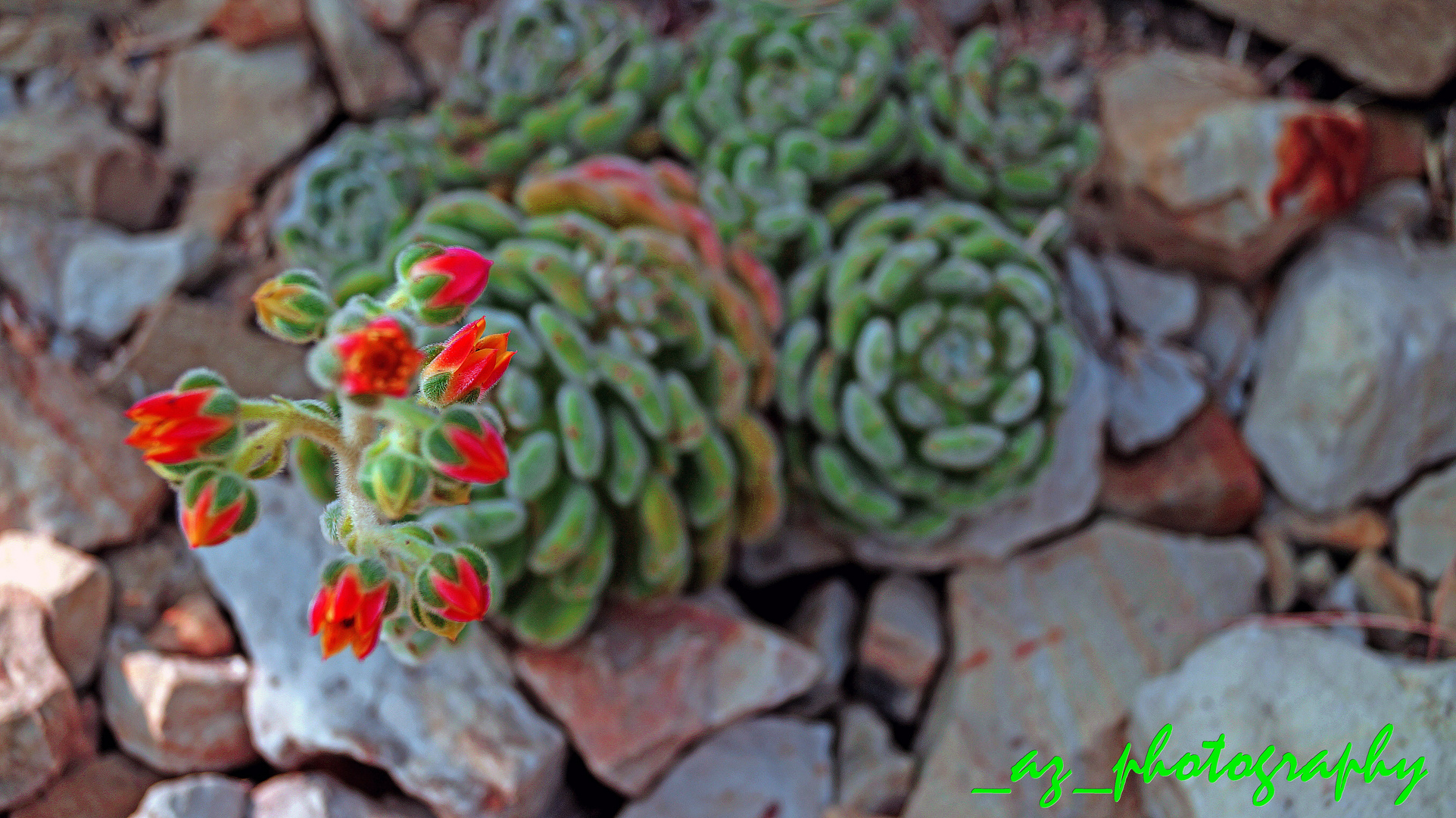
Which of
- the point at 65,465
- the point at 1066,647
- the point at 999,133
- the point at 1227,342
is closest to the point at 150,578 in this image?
the point at 65,465

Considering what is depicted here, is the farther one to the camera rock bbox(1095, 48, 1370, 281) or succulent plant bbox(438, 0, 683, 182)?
rock bbox(1095, 48, 1370, 281)

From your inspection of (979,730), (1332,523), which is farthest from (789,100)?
(1332,523)

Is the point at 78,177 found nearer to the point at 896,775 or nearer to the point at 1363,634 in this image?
the point at 896,775

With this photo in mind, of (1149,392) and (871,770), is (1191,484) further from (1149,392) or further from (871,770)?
(871,770)

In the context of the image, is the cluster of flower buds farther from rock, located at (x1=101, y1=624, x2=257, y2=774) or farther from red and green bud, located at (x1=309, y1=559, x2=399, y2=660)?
rock, located at (x1=101, y1=624, x2=257, y2=774)

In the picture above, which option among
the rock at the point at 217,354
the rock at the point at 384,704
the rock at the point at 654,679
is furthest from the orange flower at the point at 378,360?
the rock at the point at 217,354

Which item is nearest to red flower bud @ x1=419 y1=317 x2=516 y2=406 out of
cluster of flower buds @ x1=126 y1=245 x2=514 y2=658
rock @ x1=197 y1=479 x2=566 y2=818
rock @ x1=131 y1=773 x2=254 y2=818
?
cluster of flower buds @ x1=126 y1=245 x2=514 y2=658

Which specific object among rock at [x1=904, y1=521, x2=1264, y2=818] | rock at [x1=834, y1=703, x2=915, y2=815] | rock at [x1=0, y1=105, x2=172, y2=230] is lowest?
rock at [x1=834, y1=703, x2=915, y2=815]
